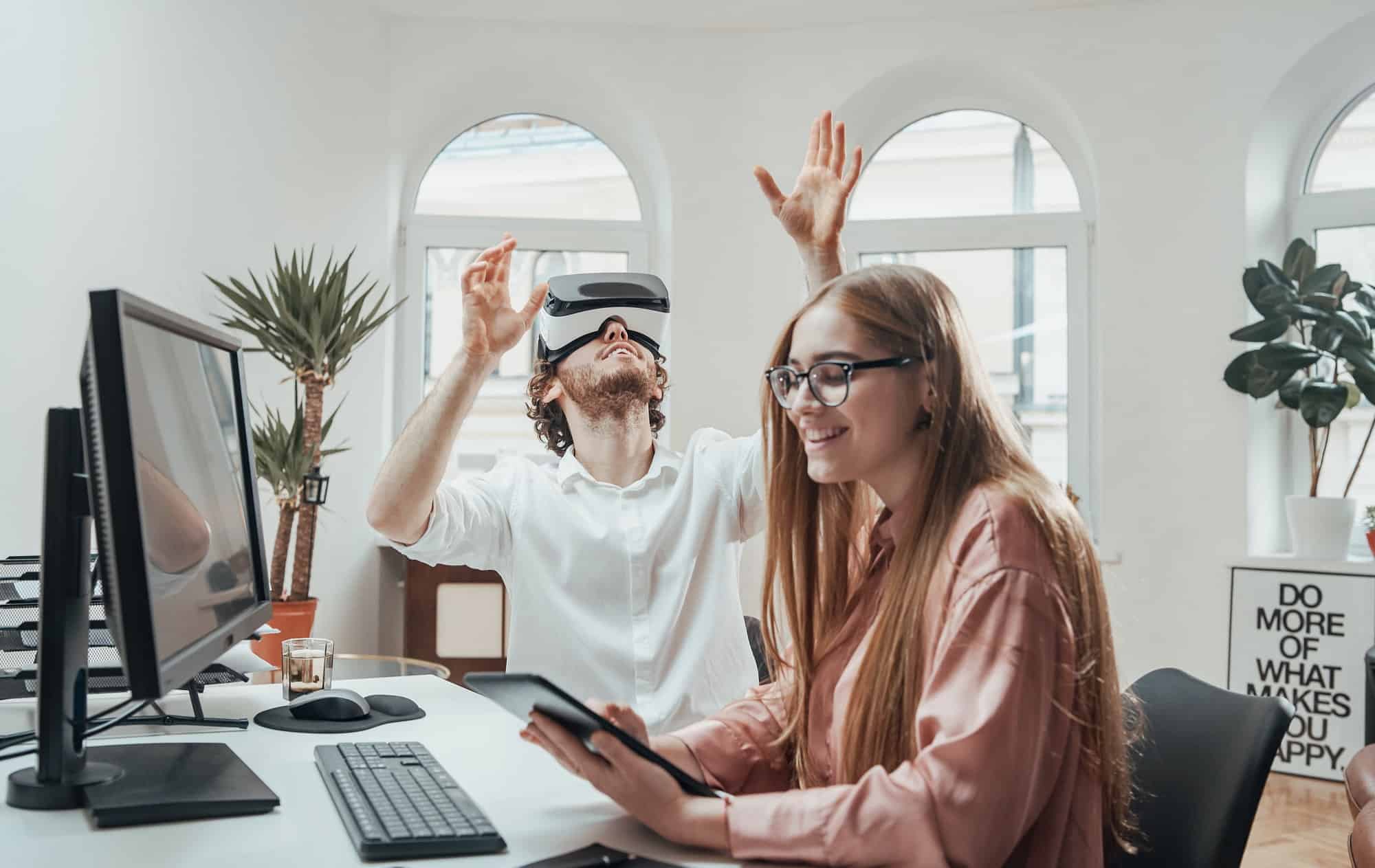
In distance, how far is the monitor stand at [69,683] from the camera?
3.76 ft

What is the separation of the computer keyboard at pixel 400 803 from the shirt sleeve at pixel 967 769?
0.26 m

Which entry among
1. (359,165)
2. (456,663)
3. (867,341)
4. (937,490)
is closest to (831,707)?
(937,490)

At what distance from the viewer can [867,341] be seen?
1.29 metres

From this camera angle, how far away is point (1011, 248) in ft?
16.7

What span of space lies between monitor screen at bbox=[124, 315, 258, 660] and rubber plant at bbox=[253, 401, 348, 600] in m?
2.28

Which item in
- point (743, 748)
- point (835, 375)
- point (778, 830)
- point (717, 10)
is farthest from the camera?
point (717, 10)

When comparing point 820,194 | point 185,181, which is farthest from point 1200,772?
point 185,181

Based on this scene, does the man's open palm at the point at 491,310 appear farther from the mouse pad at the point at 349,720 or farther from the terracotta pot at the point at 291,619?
the terracotta pot at the point at 291,619

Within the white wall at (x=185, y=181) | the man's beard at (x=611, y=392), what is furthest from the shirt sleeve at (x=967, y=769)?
the white wall at (x=185, y=181)

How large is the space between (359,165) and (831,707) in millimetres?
3981

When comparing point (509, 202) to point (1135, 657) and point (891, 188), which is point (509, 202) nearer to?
point (891, 188)

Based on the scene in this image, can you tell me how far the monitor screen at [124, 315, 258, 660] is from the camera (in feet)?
3.33

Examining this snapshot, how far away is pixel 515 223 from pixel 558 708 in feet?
14.3

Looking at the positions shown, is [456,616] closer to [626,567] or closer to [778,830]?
[626,567]
